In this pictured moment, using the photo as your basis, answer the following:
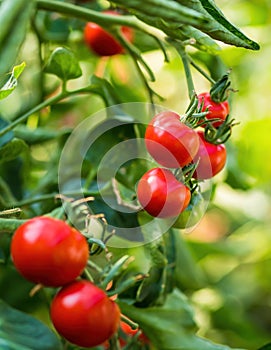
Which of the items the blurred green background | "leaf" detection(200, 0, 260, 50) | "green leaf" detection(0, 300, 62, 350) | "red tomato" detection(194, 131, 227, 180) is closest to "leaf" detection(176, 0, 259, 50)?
"leaf" detection(200, 0, 260, 50)

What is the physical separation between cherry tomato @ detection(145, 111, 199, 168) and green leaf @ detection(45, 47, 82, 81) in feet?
0.65

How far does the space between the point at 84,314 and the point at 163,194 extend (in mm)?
123

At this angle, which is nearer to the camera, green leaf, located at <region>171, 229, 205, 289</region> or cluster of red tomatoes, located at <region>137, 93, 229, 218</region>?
cluster of red tomatoes, located at <region>137, 93, 229, 218</region>

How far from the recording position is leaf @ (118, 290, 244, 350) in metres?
0.86

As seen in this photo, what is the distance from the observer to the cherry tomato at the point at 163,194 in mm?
626

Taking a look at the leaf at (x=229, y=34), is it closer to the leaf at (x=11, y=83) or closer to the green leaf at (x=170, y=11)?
the green leaf at (x=170, y=11)

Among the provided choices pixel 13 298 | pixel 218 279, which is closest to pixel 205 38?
pixel 13 298

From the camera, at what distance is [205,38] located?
2.24 ft

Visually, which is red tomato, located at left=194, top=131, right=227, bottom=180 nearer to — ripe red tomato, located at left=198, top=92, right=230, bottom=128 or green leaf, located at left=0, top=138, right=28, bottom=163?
Answer: ripe red tomato, located at left=198, top=92, right=230, bottom=128

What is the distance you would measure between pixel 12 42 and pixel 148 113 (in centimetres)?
27

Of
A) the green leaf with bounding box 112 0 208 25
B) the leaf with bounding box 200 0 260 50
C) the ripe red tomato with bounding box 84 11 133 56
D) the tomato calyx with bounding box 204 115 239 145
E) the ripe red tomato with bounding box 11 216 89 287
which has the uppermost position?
the green leaf with bounding box 112 0 208 25

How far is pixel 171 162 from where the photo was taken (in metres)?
0.64

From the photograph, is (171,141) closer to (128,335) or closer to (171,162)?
(171,162)

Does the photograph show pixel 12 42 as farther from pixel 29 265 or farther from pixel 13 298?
pixel 13 298
